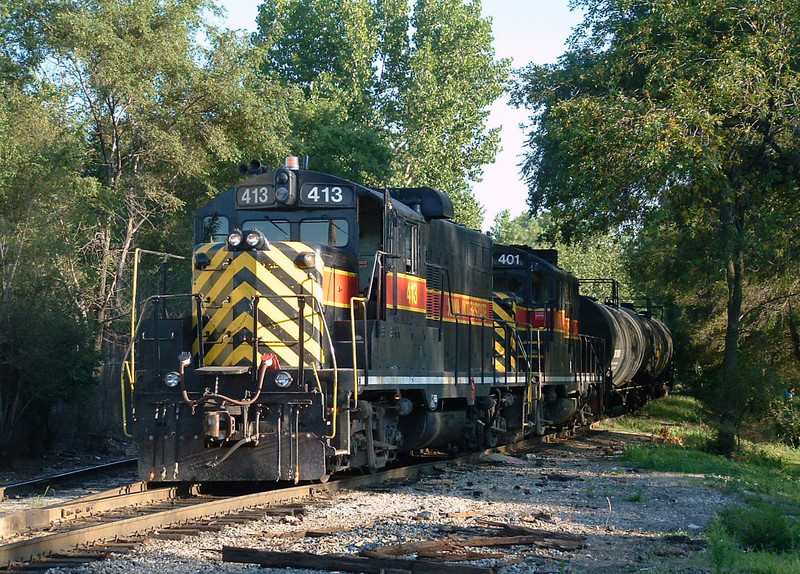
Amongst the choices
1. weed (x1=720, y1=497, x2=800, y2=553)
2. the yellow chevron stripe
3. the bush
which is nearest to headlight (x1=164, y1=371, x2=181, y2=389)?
the yellow chevron stripe

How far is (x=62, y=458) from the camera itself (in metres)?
16.1

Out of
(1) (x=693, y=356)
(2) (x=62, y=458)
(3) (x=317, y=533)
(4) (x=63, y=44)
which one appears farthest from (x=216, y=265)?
(1) (x=693, y=356)

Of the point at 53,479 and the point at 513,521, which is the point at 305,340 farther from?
the point at 53,479

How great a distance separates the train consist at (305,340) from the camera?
9.88m

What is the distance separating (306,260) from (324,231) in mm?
879

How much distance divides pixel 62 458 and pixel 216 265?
24.0ft

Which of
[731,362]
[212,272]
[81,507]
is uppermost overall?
[212,272]

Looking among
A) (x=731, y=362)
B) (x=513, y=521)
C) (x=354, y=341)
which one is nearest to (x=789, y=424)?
(x=731, y=362)

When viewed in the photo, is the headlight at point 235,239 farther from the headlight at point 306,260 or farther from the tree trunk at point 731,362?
the tree trunk at point 731,362

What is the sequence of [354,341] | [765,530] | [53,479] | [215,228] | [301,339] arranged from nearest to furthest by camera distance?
[765,530] → [301,339] → [354,341] → [215,228] → [53,479]

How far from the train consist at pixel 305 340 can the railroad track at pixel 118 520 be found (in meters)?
0.33

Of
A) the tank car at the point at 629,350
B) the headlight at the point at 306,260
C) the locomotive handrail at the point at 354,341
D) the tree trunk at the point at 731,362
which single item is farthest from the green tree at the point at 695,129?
the headlight at the point at 306,260

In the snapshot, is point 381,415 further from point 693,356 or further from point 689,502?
point 693,356

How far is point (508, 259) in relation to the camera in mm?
18641
